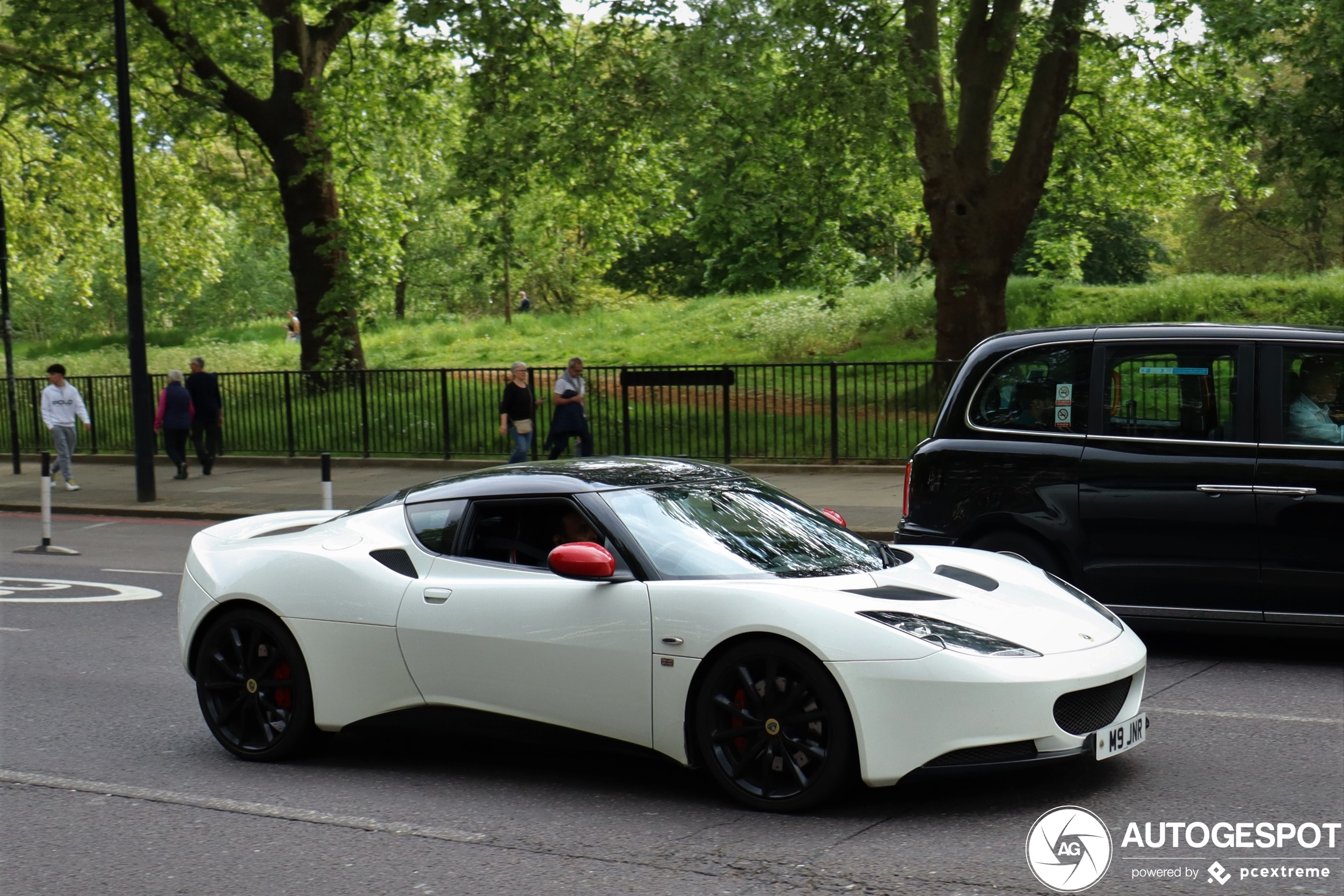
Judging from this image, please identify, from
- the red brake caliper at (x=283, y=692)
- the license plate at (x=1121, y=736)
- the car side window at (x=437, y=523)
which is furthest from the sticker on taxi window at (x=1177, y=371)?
the red brake caliper at (x=283, y=692)

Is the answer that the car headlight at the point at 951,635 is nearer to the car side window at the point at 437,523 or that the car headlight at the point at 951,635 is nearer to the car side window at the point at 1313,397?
the car side window at the point at 437,523

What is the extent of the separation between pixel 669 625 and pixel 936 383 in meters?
14.2

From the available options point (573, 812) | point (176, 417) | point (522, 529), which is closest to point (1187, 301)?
point (176, 417)

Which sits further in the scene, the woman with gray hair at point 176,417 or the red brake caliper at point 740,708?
the woman with gray hair at point 176,417

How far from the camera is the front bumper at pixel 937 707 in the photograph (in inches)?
189

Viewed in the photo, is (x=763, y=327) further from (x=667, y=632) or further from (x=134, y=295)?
(x=667, y=632)

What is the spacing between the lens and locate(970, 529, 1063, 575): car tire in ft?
26.3

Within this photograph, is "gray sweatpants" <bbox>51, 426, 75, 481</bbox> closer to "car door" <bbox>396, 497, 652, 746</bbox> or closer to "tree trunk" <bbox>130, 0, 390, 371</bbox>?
"tree trunk" <bbox>130, 0, 390, 371</bbox>

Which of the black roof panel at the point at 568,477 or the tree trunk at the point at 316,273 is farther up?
the tree trunk at the point at 316,273

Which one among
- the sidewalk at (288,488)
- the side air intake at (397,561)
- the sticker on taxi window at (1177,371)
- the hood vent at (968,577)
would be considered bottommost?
the sidewalk at (288,488)

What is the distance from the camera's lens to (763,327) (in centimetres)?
3481

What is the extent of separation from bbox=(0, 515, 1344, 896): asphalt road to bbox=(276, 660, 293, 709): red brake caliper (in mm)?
283

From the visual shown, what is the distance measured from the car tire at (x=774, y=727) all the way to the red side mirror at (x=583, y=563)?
0.59 metres

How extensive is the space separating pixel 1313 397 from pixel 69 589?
989 centimetres
